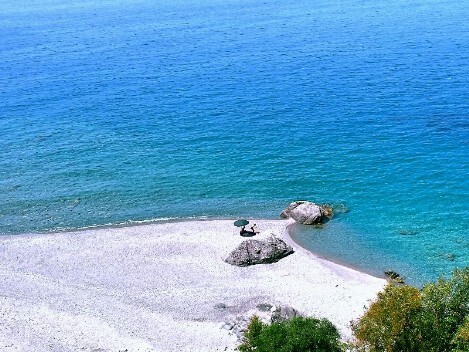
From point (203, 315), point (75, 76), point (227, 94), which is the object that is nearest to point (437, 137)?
point (227, 94)

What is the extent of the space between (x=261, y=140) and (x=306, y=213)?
86.5ft

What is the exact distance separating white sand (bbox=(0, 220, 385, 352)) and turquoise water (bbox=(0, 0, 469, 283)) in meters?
5.40

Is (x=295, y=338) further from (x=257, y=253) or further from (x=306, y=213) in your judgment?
(x=306, y=213)

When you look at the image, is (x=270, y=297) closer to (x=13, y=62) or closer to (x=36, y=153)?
(x=36, y=153)

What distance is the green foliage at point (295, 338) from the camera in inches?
1423

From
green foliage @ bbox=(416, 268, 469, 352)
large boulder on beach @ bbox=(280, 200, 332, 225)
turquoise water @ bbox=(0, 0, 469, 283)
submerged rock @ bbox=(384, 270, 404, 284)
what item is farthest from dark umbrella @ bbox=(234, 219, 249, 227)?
green foliage @ bbox=(416, 268, 469, 352)

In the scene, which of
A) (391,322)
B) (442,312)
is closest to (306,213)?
(442,312)

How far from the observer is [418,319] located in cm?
3450

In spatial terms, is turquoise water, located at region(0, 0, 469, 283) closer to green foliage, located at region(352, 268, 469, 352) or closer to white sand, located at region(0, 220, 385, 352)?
white sand, located at region(0, 220, 385, 352)

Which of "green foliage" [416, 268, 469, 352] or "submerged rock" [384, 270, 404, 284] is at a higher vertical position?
"green foliage" [416, 268, 469, 352]

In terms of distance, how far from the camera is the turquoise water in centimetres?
6812

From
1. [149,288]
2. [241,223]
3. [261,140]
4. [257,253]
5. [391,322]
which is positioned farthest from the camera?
[261,140]

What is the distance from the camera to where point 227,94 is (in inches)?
4464

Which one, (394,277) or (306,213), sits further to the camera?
(306,213)
